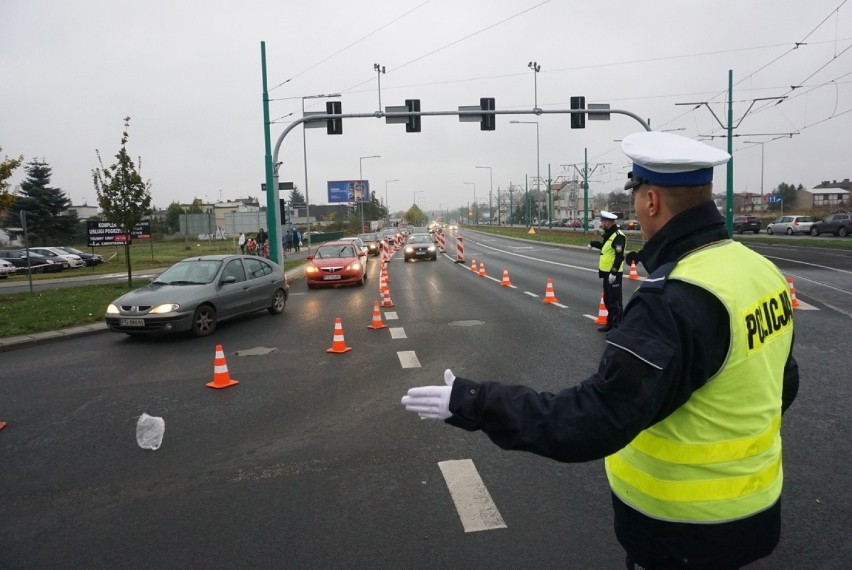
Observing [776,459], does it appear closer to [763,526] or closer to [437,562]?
[763,526]

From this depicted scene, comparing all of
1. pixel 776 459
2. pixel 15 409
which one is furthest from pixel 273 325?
pixel 776 459

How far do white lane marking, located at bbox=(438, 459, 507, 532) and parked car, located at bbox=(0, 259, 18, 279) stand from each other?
33.1 meters

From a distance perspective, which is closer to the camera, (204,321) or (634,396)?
(634,396)

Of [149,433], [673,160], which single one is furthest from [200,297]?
[673,160]

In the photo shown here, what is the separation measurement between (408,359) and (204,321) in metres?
4.68

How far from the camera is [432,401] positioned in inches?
66.7

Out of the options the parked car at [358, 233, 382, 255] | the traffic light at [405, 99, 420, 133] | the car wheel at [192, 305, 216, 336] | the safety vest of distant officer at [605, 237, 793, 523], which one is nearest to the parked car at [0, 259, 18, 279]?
the parked car at [358, 233, 382, 255]

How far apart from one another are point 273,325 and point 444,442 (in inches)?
302

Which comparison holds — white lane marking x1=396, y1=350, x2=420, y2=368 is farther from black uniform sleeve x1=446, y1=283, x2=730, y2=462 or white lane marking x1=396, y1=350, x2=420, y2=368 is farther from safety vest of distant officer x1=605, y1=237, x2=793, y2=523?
black uniform sleeve x1=446, y1=283, x2=730, y2=462

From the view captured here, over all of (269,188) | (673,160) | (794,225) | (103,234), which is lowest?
(794,225)

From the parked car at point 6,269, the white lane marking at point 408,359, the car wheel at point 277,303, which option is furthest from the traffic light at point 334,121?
the parked car at point 6,269

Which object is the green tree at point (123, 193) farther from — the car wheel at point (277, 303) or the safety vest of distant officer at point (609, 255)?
the safety vest of distant officer at point (609, 255)

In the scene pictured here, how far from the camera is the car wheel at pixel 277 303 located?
522 inches

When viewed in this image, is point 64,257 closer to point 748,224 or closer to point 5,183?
point 5,183
